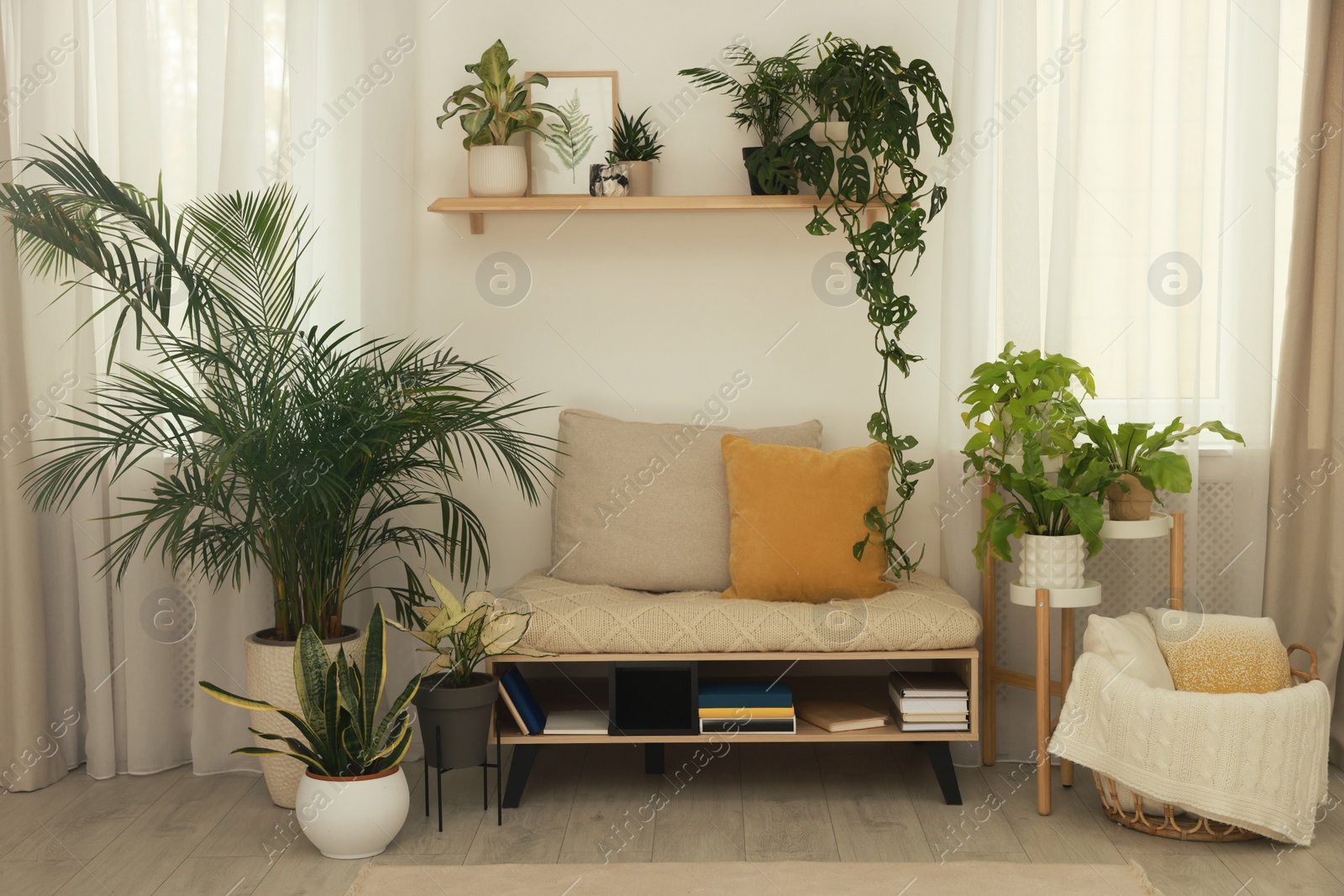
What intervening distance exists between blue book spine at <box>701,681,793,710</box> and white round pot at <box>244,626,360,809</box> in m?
0.89

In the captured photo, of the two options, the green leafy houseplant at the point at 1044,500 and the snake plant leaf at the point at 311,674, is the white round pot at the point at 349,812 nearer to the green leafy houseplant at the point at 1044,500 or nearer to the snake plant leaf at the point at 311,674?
the snake plant leaf at the point at 311,674

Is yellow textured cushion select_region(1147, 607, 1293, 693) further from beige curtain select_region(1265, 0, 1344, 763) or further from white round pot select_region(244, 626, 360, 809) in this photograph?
white round pot select_region(244, 626, 360, 809)

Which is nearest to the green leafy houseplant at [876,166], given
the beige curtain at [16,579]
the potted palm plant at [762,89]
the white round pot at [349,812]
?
the potted palm plant at [762,89]

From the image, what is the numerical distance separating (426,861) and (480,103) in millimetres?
2037

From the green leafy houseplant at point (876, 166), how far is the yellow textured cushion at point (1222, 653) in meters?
0.67

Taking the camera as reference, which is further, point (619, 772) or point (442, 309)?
point (442, 309)

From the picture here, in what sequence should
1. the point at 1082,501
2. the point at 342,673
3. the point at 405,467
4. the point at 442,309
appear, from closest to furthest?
the point at 342,673, the point at 1082,501, the point at 405,467, the point at 442,309

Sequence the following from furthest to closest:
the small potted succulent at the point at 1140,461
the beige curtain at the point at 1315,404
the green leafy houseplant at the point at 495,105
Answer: the green leafy houseplant at the point at 495,105 < the beige curtain at the point at 1315,404 < the small potted succulent at the point at 1140,461

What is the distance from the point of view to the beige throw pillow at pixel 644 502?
3.06 meters

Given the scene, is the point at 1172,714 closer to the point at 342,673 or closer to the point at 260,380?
the point at 342,673

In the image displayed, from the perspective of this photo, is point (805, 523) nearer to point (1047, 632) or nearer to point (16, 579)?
point (1047, 632)

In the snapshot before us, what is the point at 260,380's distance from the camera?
2.49 meters

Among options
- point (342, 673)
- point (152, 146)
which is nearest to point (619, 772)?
point (342, 673)

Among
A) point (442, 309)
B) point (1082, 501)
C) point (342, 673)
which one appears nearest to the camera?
point (342, 673)
